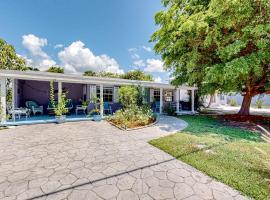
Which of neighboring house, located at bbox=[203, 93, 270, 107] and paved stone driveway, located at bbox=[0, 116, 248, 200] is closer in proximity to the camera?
paved stone driveway, located at bbox=[0, 116, 248, 200]

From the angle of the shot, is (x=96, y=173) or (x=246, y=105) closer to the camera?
(x=96, y=173)

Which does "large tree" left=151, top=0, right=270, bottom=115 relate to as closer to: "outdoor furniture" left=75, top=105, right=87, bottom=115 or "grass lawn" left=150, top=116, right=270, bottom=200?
"grass lawn" left=150, top=116, right=270, bottom=200

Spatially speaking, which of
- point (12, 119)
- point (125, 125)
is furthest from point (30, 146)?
point (12, 119)

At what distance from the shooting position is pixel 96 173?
12.6 ft

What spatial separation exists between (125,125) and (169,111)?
6.90m

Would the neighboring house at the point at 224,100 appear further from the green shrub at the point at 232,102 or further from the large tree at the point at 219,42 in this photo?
the large tree at the point at 219,42

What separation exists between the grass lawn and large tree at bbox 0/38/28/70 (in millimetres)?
24876

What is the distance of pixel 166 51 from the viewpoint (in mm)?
13023

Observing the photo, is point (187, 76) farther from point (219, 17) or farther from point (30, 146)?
point (30, 146)

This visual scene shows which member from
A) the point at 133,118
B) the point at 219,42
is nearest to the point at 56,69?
the point at 133,118

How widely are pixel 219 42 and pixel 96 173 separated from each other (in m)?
10.3

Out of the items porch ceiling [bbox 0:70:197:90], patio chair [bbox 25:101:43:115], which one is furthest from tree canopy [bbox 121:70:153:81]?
patio chair [bbox 25:101:43:115]

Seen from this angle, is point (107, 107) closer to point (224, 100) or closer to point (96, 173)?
point (96, 173)

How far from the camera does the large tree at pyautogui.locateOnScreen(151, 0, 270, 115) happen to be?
835 cm
